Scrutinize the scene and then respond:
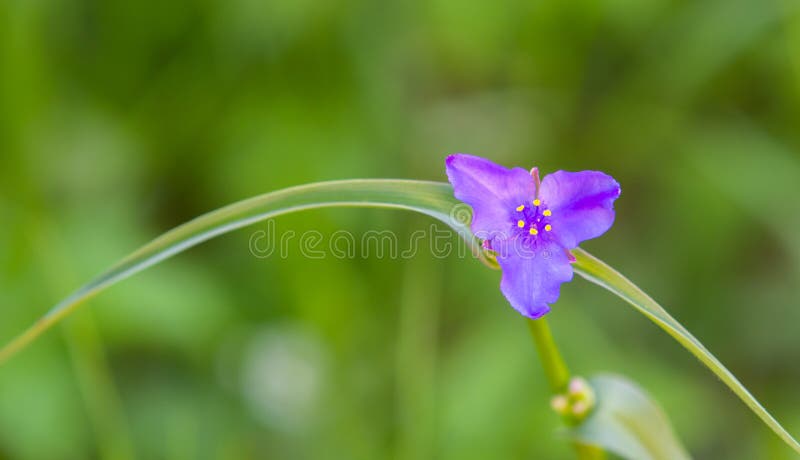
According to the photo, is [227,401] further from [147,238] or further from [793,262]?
[793,262]

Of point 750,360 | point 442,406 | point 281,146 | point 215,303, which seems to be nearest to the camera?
point 442,406

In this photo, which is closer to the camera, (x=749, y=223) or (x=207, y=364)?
(x=207, y=364)

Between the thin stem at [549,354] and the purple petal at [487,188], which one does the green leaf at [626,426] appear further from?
the purple petal at [487,188]

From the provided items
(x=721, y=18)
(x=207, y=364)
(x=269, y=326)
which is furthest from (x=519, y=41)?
(x=207, y=364)

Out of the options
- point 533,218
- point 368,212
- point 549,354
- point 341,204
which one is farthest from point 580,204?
point 368,212

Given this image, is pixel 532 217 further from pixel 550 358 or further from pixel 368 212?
pixel 368 212

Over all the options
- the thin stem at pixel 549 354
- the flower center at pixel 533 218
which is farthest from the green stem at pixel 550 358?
the flower center at pixel 533 218

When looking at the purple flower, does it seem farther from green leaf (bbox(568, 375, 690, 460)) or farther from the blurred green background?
the blurred green background
